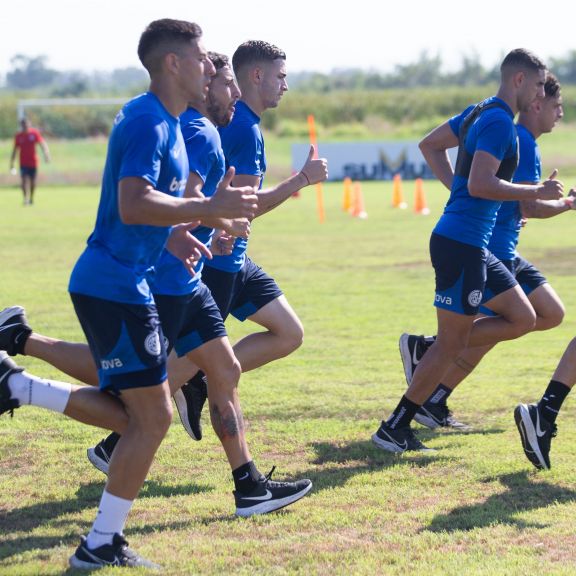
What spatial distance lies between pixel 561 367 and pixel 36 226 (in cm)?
1881

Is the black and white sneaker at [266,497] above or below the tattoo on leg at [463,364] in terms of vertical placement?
below

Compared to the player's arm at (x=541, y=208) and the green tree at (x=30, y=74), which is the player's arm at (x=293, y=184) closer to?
the player's arm at (x=541, y=208)

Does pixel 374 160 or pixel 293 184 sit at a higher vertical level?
pixel 293 184

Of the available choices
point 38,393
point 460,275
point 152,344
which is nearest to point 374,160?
point 460,275

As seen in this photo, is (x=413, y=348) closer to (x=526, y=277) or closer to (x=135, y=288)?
(x=526, y=277)

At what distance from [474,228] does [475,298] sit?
42cm

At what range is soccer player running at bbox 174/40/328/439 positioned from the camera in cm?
631

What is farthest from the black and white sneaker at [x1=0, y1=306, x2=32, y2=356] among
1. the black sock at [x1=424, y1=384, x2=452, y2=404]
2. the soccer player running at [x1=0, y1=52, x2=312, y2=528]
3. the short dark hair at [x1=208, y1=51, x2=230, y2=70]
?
the black sock at [x1=424, y1=384, x2=452, y2=404]

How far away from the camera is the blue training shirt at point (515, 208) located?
291 inches

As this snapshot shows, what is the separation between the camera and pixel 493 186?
6.36m

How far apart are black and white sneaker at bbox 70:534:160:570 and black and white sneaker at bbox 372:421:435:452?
2410 millimetres

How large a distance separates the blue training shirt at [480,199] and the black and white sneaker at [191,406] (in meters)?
1.76

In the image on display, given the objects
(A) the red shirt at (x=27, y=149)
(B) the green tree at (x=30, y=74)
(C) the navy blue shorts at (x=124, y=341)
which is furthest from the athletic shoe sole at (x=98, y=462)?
(B) the green tree at (x=30, y=74)

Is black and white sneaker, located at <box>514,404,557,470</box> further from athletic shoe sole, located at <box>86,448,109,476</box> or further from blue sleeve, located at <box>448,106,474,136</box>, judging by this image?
athletic shoe sole, located at <box>86,448,109,476</box>
